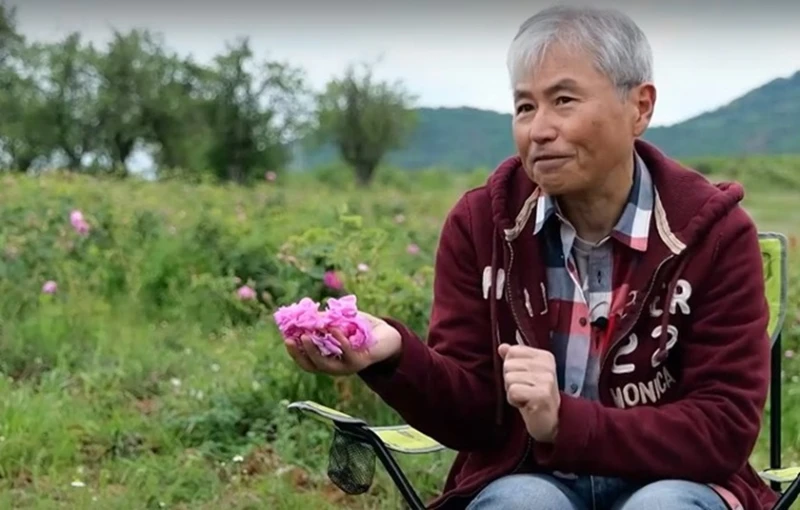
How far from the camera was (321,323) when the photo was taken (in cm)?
168

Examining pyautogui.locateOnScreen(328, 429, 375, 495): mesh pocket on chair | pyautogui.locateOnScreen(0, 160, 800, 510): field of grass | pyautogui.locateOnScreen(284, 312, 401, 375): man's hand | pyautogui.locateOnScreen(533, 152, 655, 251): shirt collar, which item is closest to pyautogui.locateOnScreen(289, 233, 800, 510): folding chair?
pyautogui.locateOnScreen(328, 429, 375, 495): mesh pocket on chair

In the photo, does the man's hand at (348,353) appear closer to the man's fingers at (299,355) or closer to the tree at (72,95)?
the man's fingers at (299,355)

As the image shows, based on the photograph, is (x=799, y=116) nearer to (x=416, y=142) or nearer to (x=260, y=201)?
(x=260, y=201)

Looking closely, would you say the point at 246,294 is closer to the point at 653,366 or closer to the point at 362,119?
the point at 653,366

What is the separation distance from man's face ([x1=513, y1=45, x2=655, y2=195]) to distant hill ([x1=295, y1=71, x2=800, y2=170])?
6.6 inches

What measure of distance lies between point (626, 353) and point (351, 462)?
1.60ft

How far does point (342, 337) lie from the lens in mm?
1705

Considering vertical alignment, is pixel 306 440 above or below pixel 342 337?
below

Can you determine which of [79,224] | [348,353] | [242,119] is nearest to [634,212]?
[348,353]

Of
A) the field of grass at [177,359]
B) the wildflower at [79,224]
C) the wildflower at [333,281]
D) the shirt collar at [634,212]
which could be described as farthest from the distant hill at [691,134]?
the wildflower at [79,224]

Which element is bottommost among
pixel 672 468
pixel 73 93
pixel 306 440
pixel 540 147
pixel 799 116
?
pixel 306 440

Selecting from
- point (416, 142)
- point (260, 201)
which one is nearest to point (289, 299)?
point (260, 201)

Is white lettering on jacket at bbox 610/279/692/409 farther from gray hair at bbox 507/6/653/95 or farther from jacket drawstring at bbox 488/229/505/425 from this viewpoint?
gray hair at bbox 507/6/653/95

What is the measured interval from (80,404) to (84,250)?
1669 mm
